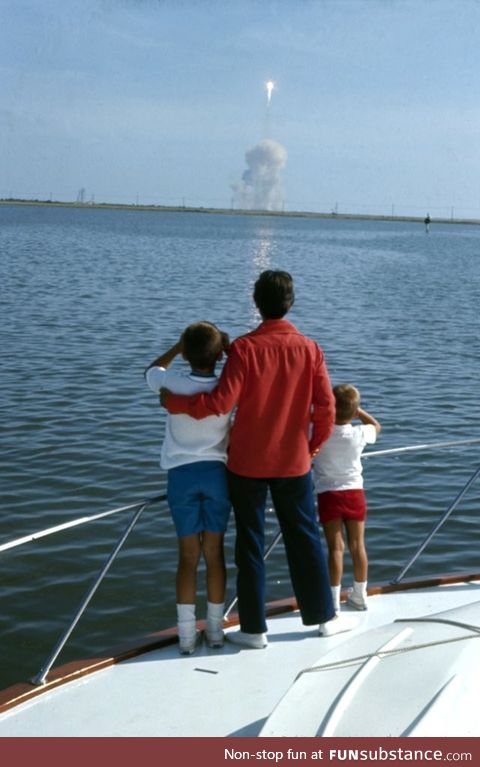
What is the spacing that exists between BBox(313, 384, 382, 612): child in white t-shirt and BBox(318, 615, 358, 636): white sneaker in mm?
87

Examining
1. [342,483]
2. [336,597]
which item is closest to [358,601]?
[336,597]

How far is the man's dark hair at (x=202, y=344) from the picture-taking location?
16.2ft

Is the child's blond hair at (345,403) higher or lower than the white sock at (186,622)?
higher

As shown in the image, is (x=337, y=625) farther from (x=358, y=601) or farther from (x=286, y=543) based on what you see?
(x=286, y=543)

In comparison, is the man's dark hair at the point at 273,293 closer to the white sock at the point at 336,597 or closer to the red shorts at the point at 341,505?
the red shorts at the point at 341,505

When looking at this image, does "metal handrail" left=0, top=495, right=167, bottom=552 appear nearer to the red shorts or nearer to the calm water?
the red shorts

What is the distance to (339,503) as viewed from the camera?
567 cm

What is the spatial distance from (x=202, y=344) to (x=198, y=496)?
2.44 ft

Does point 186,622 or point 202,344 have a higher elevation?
point 202,344

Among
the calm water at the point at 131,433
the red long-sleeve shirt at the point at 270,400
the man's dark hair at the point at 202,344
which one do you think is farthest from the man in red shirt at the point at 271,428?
the calm water at the point at 131,433

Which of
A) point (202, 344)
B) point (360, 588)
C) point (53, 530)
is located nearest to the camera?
point (53, 530)

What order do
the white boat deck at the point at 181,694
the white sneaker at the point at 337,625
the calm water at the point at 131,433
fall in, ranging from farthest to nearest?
the calm water at the point at 131,433 < the white sneaker at the point at 337,625 < the white boat deck at the point at 181,694

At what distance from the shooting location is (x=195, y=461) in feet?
16.5

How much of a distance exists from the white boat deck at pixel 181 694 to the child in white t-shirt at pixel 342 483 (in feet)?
1.20
